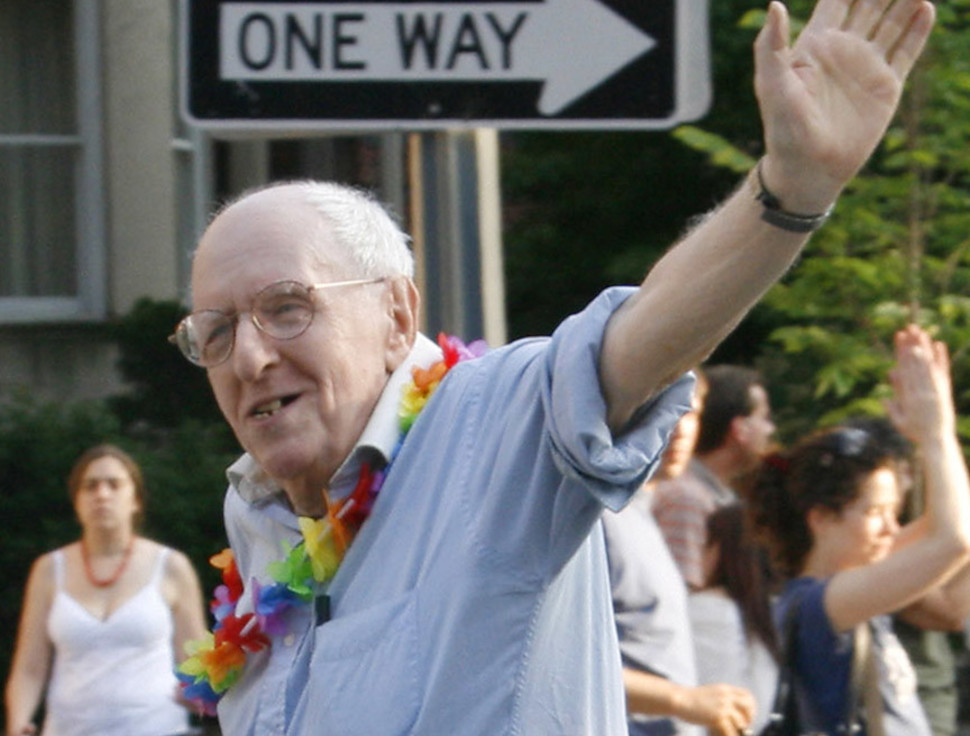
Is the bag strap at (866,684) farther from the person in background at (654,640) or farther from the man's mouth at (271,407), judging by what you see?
the man's mouth at (271,407)

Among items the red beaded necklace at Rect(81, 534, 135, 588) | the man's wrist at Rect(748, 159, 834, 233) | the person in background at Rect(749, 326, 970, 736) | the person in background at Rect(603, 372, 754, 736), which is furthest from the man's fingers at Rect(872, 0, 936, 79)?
the red beaded necklace at Rect(81, 534, 135, 588)

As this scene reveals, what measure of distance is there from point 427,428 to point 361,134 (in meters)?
1.46

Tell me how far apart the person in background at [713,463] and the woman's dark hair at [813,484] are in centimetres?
20

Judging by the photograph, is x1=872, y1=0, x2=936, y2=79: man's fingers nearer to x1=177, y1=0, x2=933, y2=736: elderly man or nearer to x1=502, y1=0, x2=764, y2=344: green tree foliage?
x1=177, y1=0, x2=933, y2=736: elderly man

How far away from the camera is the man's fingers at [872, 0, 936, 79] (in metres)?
2.12

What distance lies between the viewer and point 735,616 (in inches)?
216

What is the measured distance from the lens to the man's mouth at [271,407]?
8.70ft

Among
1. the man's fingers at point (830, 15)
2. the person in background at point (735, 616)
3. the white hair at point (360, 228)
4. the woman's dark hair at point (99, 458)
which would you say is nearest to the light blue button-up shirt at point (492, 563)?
the white hair at point (360, 228)

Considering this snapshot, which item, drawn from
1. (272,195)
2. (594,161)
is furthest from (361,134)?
(594,161)

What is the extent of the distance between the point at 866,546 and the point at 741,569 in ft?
1.10

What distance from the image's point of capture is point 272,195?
8.98 ft

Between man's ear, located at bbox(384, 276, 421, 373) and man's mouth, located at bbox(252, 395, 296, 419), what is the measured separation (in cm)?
15

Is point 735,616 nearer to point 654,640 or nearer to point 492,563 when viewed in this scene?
point 654,640

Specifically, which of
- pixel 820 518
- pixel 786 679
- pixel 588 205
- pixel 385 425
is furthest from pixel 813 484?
pixel 588 205
